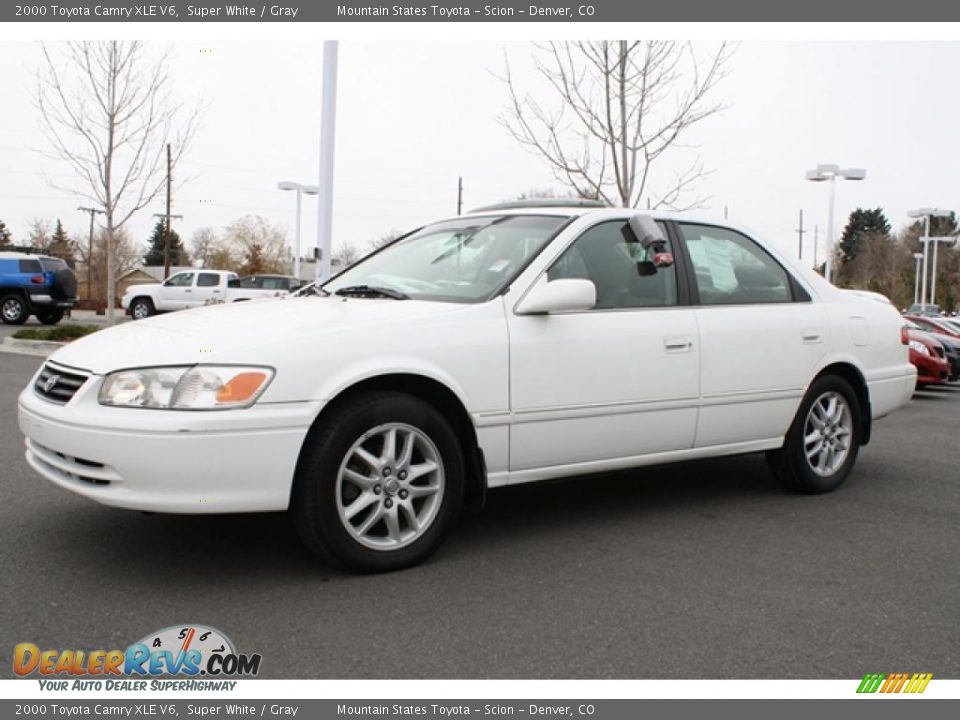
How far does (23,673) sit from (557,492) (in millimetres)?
3275

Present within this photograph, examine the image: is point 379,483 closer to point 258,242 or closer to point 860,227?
point 258,242

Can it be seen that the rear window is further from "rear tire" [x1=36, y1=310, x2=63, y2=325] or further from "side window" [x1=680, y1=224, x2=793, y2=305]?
"side window" [x1=680, y1=224, x2=793, y2=305]

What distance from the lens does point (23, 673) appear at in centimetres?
282

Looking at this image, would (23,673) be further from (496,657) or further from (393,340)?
(393,340)

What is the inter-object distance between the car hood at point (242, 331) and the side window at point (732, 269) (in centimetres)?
162

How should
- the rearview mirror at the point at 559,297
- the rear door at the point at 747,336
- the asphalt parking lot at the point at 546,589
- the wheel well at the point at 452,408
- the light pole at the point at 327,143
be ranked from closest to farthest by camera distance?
the asphalt parking lot at the point at 546,589 → the wheel well at the point at 452,408 → the rearview mirror at the point at 559,297 → the rear door at the point at 747,336 → the light pole at the point at 327,143

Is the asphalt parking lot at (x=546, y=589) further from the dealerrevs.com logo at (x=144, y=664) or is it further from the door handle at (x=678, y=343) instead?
the door handle at (x=678, y=343)

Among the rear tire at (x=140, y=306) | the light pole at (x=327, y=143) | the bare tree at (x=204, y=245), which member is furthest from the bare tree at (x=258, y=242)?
the light pole at (x=327, y=143)

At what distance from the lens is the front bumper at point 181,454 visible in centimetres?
338

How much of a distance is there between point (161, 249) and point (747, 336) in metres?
89.5

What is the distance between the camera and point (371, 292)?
178 inches

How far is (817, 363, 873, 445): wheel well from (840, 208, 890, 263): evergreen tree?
9177cm

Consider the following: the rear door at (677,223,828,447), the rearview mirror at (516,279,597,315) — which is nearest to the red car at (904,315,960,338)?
the rear door at (677,223,828,447)

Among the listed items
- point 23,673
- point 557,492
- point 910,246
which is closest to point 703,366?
point 557,492
